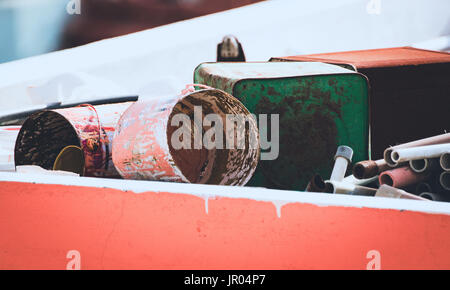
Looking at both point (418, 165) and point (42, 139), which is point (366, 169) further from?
Answer: point (42, 139)

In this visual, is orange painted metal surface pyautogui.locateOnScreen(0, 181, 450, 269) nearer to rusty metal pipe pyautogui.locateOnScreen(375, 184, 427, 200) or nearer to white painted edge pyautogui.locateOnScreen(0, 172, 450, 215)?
white painted edge pyautogui.locateOnScreen(0, 172, 450, 215)

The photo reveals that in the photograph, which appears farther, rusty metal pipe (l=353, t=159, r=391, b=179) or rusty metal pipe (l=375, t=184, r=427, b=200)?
rusty metal pipe (l=353, t=159, r=391, b=179)

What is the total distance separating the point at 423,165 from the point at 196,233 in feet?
1.99

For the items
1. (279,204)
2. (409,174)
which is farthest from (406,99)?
(279,204)

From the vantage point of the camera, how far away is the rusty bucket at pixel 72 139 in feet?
4.13

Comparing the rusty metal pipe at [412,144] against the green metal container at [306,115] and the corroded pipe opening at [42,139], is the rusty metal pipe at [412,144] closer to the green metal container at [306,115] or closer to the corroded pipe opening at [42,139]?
the green metal container at [306,115]

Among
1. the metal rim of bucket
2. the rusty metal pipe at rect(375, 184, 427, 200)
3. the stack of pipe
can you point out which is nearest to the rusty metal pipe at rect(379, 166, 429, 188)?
the stack of pipe

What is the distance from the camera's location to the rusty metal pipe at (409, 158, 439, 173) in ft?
3.61

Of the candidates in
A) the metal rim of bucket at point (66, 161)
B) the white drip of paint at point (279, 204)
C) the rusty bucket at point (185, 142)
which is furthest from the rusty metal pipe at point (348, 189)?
the metal rim of bucket at point (66, 161)

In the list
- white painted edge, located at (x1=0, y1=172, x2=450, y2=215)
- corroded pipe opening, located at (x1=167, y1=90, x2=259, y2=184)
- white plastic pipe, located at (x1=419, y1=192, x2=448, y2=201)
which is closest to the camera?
white painted edge, located at (x1=0, y1=172, x2=450, y2=215)

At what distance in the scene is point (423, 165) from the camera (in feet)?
3.64

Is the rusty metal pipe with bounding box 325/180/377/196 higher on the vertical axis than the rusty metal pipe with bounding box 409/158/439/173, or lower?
lower

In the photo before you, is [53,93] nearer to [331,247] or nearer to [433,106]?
[433,106]

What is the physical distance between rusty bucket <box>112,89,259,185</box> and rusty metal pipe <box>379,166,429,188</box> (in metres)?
0.32
